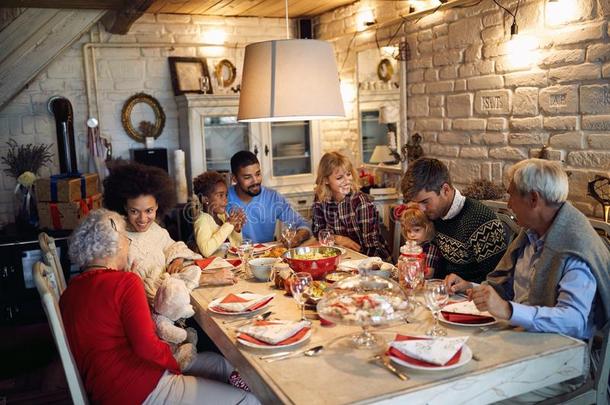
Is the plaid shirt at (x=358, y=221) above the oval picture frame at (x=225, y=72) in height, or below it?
below

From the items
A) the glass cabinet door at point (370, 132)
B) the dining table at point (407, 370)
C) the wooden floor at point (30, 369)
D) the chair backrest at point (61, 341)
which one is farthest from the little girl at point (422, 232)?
the glass cabinet door at point (370, 132)

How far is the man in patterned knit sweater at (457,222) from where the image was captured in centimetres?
240

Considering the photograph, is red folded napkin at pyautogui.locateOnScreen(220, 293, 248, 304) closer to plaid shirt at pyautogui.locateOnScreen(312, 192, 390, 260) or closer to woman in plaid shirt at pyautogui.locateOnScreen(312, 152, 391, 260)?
woman in plaid shirt at pyautogui.locateOnScreen(312, 152, 391, 260)

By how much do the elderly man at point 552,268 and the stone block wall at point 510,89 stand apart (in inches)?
51.9

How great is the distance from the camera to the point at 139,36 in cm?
525

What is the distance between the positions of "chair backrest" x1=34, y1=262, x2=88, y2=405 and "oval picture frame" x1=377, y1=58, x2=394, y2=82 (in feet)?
11.7

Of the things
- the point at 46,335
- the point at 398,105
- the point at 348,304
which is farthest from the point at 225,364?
the point at 398,105

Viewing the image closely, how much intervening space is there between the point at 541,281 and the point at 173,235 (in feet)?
11.7

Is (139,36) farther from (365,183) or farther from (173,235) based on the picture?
(365,183)

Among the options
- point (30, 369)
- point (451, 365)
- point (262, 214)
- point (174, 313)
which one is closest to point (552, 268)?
point (451, 365)

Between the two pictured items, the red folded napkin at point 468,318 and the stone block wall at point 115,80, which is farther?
the stone block wall at point 115,80

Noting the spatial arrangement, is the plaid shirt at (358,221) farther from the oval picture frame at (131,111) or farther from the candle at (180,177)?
the oval picture frame at (131,111)

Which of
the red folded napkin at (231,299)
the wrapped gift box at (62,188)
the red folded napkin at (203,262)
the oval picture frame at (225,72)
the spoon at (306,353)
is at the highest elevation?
the oval picture frame at (225,72)

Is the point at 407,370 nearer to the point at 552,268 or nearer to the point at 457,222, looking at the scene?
the point at 552,268
